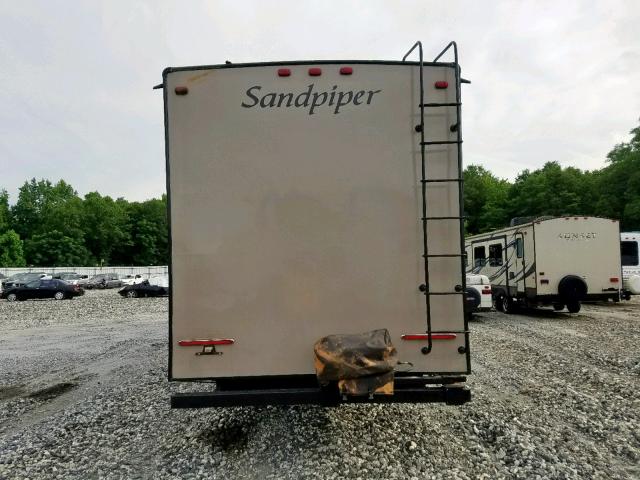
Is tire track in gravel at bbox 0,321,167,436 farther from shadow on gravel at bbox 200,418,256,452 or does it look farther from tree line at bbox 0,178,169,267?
tree line at bbox 0,178,169,267

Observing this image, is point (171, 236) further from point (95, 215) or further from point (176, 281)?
point (95, 215)

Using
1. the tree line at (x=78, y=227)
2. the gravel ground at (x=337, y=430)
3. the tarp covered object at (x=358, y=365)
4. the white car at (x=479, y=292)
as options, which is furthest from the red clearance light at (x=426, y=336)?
the tree line at (x=78, y=227)

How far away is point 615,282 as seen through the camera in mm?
14164

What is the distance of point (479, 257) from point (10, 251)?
64.3m

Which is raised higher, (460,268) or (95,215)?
(95,215)

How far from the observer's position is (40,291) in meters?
28.2

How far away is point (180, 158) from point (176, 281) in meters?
1.03

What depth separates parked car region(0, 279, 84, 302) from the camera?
91.4 feet

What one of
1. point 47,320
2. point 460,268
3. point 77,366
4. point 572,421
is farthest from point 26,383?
point 47,320

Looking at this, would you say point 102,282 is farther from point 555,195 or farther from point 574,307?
point 555,195

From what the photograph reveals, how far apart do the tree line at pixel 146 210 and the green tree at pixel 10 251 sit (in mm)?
110

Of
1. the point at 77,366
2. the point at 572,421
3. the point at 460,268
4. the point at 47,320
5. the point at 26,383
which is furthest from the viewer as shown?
the point at 47,320

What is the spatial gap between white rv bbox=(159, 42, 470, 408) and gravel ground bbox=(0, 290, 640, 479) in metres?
0.67

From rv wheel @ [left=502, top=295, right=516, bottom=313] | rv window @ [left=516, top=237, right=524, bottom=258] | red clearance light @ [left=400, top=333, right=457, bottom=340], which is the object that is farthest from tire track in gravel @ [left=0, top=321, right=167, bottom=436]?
rv wheel @ [left=502, top=295, right=516, bottom=313]
